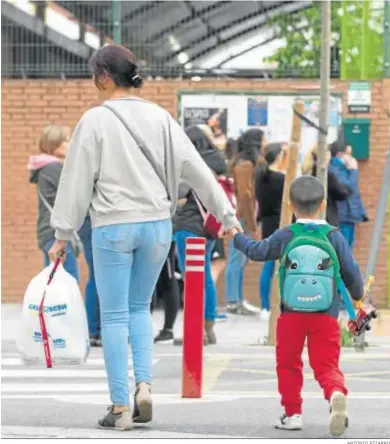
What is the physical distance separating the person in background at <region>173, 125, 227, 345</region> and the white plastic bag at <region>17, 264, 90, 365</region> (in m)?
4.06

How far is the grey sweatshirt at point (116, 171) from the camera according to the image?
23.8ft

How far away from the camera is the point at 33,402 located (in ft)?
28.3

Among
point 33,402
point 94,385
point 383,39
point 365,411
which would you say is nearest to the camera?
point 365,411

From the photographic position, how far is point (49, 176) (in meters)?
12.2

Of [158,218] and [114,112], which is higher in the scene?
[114,112]

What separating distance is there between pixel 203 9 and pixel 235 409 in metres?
10.6

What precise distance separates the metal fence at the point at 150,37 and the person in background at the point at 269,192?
2.57 meters

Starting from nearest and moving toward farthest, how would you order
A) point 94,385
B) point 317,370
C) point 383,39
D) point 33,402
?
point 317,370 → point 33,402 → point 94,385 → point 383,39

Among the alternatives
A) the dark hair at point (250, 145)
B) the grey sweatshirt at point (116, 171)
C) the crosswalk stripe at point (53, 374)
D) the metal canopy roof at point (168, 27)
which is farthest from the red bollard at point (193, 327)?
the metal canopy roof at point (168, 27)

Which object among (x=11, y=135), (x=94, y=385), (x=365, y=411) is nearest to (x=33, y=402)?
(x=94, y=385)

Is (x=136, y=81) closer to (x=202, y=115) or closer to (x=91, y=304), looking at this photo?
(x=91, y=304)

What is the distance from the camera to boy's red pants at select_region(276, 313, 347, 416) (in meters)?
7.22

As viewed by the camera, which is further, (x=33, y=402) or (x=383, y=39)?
(x=383, y=39)

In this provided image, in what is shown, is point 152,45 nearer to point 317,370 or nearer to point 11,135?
point 11,135
